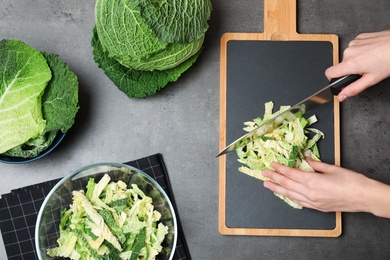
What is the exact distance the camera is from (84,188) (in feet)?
5.14

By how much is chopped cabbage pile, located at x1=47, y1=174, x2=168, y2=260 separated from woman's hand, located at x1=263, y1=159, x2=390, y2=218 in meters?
0.36

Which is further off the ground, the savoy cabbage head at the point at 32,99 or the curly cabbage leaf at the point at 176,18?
the curly cabbage leaf at the point at 176,18

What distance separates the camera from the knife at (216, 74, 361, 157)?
56.6 inches

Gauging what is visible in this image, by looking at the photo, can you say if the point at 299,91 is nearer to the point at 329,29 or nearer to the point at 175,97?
the point at 329,29

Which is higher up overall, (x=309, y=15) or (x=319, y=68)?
(x=309, y=15)

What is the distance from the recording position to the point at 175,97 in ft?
5.37

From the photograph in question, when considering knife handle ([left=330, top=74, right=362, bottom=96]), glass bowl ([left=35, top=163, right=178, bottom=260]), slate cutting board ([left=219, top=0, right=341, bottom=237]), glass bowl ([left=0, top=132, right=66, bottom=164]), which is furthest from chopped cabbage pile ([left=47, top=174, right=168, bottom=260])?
knife handle ([left=330, top=74, right=362, bottom=96])

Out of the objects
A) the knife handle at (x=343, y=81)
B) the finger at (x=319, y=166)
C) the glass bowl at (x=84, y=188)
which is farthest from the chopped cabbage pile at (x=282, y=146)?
the glass bowl at (x=84, y=188)

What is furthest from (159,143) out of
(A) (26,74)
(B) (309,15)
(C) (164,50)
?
(B) (309,15)

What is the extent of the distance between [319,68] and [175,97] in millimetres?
435

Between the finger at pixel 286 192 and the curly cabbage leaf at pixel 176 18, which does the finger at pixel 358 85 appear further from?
the curly cabbage leaf at pixel 176 18

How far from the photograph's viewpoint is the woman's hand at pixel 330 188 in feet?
4.48

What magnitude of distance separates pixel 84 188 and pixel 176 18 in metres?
0.55

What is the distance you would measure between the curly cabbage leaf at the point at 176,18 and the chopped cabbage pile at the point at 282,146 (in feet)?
1.07
